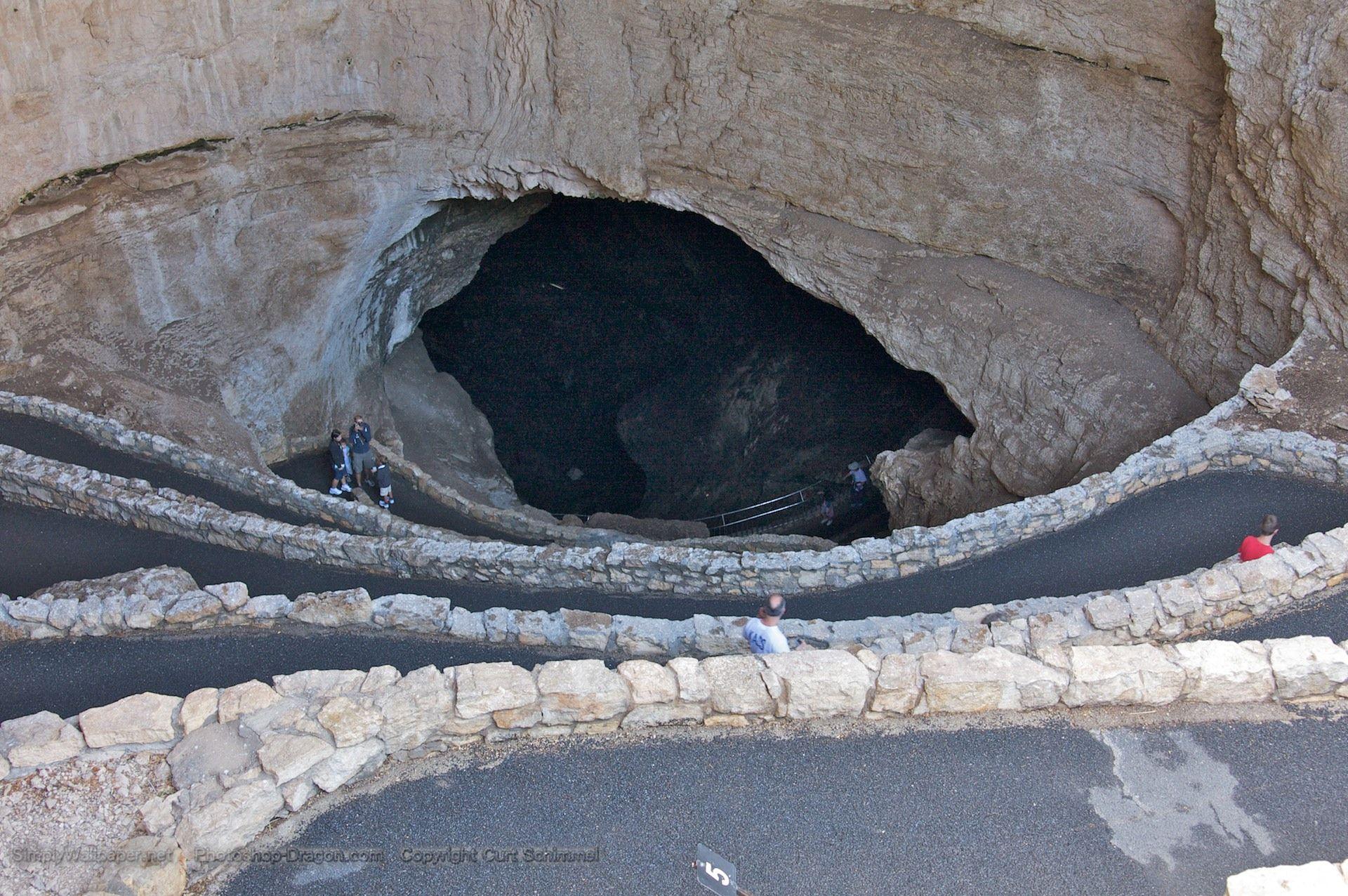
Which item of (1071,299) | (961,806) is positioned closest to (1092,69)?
(1071,299)

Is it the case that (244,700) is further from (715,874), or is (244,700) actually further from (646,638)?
(715,874)

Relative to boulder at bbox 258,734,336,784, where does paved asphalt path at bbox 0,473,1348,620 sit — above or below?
below

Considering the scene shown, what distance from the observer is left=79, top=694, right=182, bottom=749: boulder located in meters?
5.37

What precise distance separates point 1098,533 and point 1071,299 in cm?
455

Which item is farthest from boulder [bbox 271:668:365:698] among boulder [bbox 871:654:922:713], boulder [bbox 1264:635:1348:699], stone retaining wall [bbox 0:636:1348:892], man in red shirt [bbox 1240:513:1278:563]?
man in red shirt [bbox 1240:513:1278:563]

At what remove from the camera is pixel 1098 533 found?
8766mm

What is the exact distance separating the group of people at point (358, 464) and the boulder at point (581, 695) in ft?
24.8

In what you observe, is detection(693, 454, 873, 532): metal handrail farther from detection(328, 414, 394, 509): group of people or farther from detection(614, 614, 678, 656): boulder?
detection(614, 614, 678, 656): boulder

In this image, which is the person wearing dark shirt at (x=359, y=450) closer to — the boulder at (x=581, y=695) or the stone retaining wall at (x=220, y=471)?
the stone retaining wall at (x=220, y=471)

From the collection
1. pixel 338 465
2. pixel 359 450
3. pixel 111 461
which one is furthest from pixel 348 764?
pixel 359 450

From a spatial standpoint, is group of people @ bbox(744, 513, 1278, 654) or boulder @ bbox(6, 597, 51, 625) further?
boulder @ bbox(6, 597, 51, 625)

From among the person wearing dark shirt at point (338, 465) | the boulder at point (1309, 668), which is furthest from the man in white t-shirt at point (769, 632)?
the person wearing dark shirt at point (338, 465)

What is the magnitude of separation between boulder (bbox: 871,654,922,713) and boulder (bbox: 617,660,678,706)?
46.5 inches

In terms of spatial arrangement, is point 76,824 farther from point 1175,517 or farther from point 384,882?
point 1175,517
